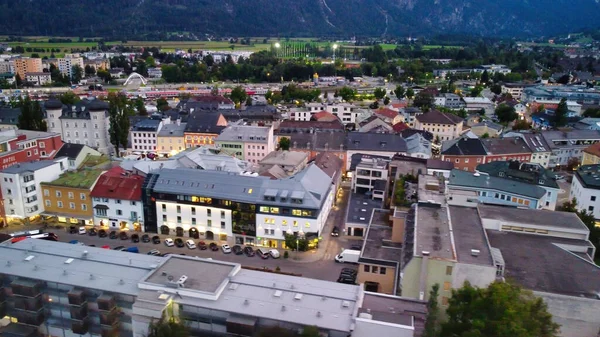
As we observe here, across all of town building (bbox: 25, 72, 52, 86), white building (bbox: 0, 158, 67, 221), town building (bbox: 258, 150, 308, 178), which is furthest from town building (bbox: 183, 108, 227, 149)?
town building (bbox: 25, 72, 52, 86)

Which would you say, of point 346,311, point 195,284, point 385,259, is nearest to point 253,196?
point 385,259

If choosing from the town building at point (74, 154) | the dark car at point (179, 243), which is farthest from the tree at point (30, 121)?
the dark car at point (179, 243)

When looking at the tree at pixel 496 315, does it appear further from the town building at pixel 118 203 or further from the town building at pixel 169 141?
the town building at pixel 169 141

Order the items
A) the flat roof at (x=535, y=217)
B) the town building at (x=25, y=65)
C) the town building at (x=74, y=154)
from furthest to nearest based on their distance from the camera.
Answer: the town building at (x=25, y=65) < the town building at (x=74, y=154) < the flat roof at (x=535, y=217)

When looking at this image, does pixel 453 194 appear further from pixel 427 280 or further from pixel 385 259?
pixel 427 280

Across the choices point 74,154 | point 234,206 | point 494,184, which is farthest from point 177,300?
point 74,154

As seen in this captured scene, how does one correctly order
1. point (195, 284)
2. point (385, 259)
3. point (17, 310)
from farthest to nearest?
point (385, 259), point (17, 310), point (195, 284)
